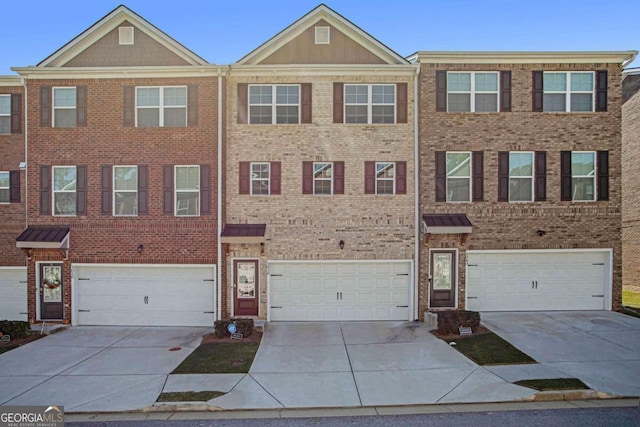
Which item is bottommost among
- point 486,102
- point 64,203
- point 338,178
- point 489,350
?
point 489,350

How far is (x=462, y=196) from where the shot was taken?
14242mm

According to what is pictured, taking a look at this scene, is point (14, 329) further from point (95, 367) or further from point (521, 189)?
point (521, 189)

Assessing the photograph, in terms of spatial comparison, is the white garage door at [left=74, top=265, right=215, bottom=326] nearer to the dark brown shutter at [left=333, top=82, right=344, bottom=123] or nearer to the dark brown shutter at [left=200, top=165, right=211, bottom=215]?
the dark brown shutter at [left=200, top=165, right=211, bottom=215]

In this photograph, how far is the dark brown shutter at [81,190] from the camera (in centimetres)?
1416

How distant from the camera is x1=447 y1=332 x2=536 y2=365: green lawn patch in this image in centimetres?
981

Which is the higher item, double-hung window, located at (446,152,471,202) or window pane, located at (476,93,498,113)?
window pane, located at (476,93,498,113)

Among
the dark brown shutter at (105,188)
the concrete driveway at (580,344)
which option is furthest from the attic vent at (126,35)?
the concrete driveway at (580,344)

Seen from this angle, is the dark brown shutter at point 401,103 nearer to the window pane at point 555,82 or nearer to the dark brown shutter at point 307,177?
the dark brown shutter at point 307,177

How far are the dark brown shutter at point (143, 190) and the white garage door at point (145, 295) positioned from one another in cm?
205

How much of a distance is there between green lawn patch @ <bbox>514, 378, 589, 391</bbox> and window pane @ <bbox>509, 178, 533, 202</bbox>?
7.26m

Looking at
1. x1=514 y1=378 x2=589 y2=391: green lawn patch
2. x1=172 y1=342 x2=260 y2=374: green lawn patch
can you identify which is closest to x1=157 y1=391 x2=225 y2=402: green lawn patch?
x1=172 y1=342 x2=260 y2=374: green lawn patch

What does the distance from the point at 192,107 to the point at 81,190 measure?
500 cm

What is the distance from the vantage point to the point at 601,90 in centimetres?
1429

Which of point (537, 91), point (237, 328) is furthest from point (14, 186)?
point (537, 91)
